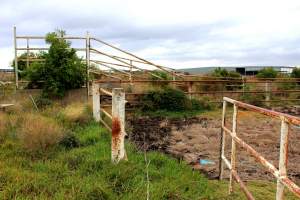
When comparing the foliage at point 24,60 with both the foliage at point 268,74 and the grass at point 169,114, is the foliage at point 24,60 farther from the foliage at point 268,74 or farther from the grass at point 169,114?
the foliage at point 268,74

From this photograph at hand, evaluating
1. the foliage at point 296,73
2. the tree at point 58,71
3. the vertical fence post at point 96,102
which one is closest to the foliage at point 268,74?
the foliage at point 296,73

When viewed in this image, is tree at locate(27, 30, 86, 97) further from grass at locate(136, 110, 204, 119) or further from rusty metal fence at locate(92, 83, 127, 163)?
rusty metal fence at locate(92, 83, 127, 163)

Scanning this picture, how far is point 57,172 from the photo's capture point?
212 inches

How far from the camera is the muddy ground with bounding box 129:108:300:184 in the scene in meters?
6.39

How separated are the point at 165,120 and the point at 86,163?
22.0 ft

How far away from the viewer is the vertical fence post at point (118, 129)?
5.85 m

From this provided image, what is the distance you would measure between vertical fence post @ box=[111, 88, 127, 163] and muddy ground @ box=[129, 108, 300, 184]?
1.30 meters

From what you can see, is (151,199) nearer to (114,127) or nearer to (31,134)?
(114,127)

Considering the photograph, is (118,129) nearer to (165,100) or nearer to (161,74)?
(165,100)

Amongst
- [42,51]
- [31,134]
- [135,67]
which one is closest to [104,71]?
[135,67]

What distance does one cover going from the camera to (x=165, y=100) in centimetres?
1426

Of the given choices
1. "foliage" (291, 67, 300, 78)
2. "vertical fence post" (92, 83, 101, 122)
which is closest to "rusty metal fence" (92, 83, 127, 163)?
"vertical fence post" (92, 83, 101, 122)

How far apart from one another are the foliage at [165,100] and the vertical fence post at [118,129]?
7.97 meters

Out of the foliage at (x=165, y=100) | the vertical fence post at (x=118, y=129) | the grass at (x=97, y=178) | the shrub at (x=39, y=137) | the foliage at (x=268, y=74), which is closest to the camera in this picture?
the grass at (x=97, y=178)
